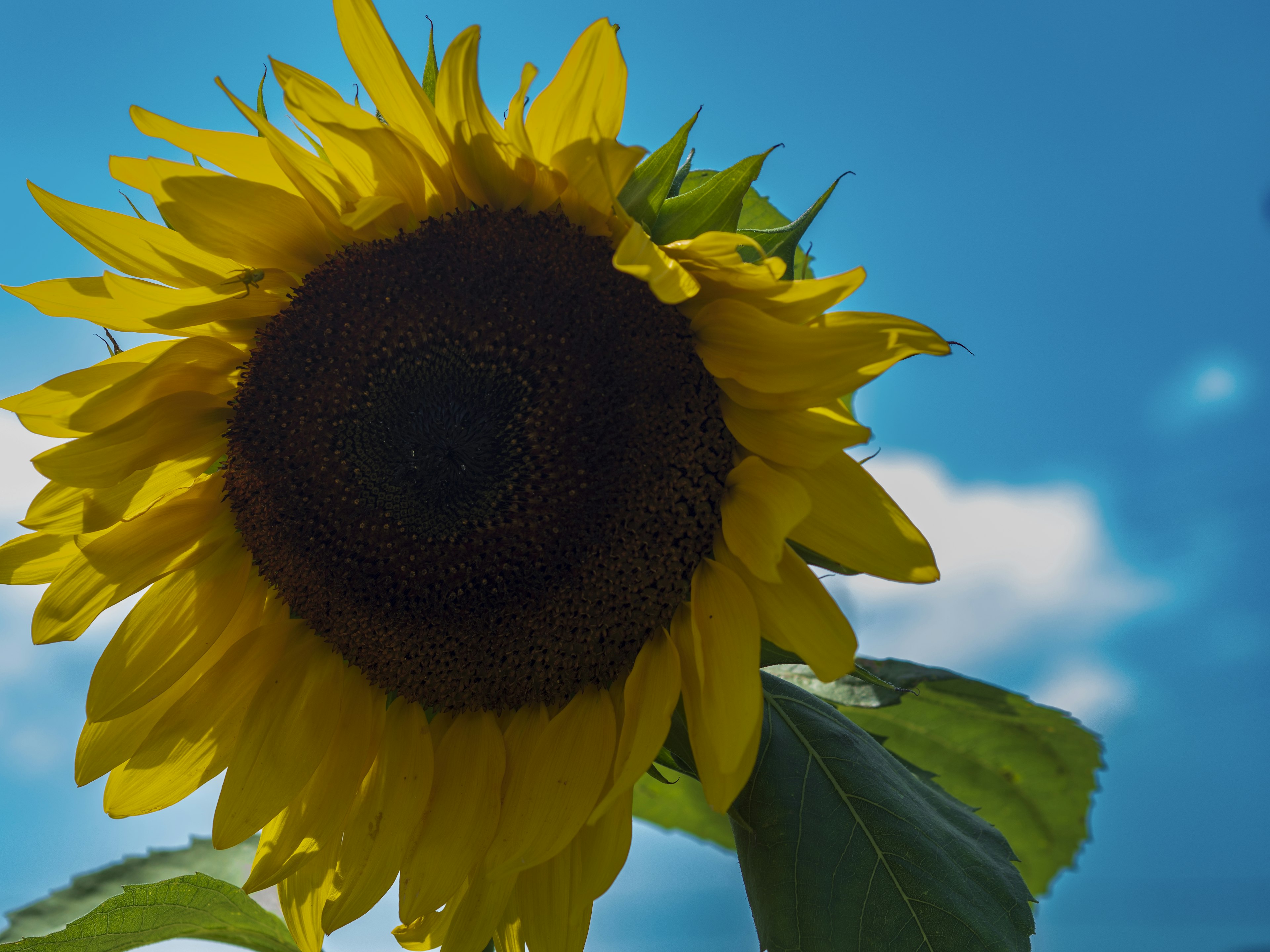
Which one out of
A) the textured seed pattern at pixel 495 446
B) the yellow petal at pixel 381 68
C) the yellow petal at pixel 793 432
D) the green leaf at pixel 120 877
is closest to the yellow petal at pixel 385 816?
the textured seed pattern at pixel 495 446

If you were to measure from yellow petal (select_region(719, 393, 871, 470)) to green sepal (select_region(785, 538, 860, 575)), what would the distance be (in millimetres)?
155

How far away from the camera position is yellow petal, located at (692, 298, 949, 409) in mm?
1561

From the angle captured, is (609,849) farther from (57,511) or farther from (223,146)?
(223,146)

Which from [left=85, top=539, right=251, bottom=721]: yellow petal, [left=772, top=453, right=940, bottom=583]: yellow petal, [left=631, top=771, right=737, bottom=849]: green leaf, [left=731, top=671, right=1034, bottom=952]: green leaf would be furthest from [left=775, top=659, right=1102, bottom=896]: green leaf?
[left=85, top=539, right=251, bottom=721]: yellow petal

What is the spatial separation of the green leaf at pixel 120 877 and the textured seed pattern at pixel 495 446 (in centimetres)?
160

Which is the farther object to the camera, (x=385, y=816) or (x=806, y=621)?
(x=385, y=816)

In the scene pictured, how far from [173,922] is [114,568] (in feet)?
3.29

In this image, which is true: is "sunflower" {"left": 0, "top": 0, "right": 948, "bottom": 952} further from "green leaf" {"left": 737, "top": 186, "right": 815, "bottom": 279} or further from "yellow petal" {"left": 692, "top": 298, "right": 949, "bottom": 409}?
"green leaf" {"left": 737, "top": 186, "right": 815, "bottom": 279}

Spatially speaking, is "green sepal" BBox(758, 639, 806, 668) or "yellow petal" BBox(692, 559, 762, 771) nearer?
"yellow petal" BBox(692, 559, 762, 771)

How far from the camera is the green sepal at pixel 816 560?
172 centimetres

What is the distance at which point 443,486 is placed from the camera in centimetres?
186

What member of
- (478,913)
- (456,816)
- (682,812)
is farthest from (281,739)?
(682,812)

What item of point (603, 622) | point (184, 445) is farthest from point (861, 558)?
point (184, 445)

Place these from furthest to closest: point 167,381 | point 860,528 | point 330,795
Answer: point 330,795 < point 167,381 < point 860,528
